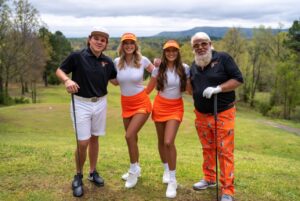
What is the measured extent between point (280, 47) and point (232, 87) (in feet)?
180

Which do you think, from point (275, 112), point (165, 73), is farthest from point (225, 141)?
point (275, 112)

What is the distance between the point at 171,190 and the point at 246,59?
170ft

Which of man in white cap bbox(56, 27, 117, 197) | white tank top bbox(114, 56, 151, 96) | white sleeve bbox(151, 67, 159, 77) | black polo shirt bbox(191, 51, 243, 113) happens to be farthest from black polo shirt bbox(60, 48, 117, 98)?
black polo shirt bbox(191, 51, 243, 113)

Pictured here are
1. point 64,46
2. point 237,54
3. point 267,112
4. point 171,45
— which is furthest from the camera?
point 64,46

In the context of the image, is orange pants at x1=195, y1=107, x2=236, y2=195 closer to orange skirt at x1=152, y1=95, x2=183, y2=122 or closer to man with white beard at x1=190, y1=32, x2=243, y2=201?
man with white beard at x1=190, y1=32, x2=243, y2=201

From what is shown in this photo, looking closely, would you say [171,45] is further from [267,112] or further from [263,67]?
[263,67]

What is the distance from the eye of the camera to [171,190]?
6035mm

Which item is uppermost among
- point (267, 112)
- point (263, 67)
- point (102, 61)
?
point (102, 61)

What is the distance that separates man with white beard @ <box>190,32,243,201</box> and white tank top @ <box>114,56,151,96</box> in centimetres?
92

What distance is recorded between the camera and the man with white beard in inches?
222

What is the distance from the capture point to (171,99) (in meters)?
6.14

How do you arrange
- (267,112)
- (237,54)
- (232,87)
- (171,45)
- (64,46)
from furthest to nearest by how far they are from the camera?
(64,46) < (237,54) < (267,112) < (171,45) < (232,87)

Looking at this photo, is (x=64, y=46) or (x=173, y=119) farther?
(x=64, y=46)

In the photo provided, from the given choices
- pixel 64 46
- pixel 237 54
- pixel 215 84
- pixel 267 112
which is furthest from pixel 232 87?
pixel 64 46
